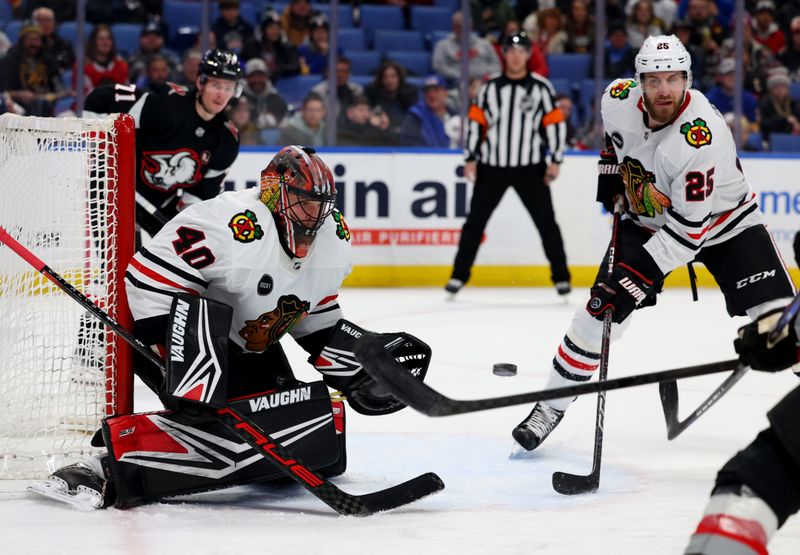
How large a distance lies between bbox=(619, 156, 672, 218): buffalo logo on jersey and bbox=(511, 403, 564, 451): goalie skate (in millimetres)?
603

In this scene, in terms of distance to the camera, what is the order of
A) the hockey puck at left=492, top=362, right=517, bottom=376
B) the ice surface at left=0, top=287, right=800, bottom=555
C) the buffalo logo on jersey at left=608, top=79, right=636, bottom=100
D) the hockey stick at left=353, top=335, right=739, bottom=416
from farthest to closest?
the hockey puck at left=492, top=362, right=517, bottom=376, the buffalo logo on jersey at left=608, top=79, right=636, bottom=100, the ice surface at left=0, top=287, right=800, bottom=555, the hockey stick at left=353, top=335, right=739, bottom=416

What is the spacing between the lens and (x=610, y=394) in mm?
4234

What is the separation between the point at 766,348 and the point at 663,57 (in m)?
1.35

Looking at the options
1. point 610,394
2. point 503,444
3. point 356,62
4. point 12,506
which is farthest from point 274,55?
point 12,506

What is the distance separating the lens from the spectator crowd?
21.6 ft

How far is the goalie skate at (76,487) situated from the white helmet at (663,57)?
65.8 inches

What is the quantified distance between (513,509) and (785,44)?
5403mm

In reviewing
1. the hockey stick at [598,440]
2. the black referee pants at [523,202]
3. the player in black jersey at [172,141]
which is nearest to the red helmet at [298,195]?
the hockey stick at [598,440]

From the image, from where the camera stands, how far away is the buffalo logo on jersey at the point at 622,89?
338 cm

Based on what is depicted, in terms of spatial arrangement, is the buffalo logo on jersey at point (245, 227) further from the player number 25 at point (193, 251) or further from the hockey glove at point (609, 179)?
the hockey glove at point (609, 179)

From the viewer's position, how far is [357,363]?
9.89 feet

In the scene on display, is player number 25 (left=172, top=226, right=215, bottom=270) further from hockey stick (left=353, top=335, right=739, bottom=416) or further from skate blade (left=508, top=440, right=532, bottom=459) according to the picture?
skate blade (left=508, top=440, right=532, bottom=459)

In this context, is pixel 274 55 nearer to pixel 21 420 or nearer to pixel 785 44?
pixel 785 44

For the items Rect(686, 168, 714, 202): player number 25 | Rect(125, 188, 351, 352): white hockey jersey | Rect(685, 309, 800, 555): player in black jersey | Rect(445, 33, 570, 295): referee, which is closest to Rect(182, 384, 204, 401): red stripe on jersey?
Rect(125, 188, 351, 352): white hockey jersey
